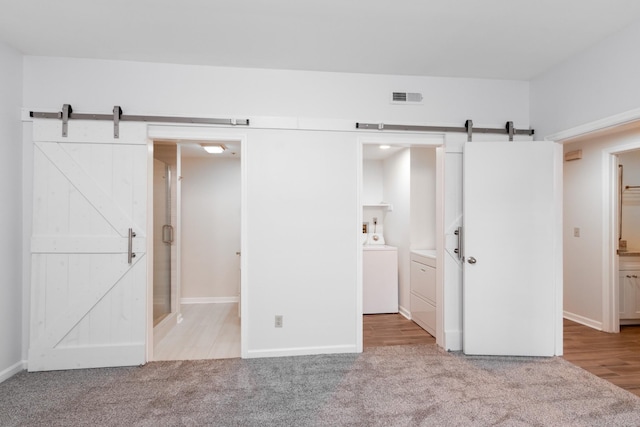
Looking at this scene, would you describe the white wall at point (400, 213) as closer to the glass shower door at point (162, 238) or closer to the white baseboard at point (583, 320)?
the white baseboard at point (583, 320)

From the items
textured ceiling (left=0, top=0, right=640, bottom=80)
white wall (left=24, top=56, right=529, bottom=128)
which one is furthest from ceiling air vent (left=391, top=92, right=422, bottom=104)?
textured ceiling (left=0, top=0, right=640, bottom=80)

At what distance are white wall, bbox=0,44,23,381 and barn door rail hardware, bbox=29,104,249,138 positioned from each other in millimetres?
184

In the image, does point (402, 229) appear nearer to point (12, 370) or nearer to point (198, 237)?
point (198, 237)

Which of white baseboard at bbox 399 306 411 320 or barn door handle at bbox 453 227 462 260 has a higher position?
barn door handle at bbox 453 227 462 260

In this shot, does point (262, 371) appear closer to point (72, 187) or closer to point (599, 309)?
point (72, 187)

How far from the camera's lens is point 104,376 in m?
2.54

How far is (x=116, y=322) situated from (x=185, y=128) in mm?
1780

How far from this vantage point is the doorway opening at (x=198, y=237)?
12.7 ft

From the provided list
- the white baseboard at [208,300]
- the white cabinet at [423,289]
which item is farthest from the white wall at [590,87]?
the white baseboard at [208,300]

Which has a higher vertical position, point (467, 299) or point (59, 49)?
point (59, 49)

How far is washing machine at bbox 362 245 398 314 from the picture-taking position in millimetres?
4367

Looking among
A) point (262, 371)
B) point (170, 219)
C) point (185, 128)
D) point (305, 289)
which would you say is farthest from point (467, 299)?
point (170, 219)

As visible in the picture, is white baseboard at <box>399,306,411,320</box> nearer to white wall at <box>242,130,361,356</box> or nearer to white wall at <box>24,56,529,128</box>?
white wall at <box>242,130,361,356</box>

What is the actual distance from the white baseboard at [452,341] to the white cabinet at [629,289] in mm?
2304
